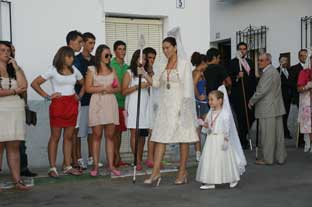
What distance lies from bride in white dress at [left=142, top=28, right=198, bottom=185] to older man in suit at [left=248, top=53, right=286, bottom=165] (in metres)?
1.99

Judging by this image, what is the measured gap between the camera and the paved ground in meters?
6.23

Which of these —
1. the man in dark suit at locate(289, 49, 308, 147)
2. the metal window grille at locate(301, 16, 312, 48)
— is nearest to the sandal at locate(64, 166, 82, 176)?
the man in dark suit at locate(289, 49, 308, 147)

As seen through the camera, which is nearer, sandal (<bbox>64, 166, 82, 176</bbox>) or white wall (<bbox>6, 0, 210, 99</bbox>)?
sandal (<bbox>64, 166, 82, 176</bbox>)

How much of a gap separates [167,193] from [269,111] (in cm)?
289

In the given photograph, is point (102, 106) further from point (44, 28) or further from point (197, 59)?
point (197, 59)

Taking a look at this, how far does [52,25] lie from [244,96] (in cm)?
411

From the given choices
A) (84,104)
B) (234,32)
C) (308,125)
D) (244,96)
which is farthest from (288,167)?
(234,32)

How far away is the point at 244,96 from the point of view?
10.6m

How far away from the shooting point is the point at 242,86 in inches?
417

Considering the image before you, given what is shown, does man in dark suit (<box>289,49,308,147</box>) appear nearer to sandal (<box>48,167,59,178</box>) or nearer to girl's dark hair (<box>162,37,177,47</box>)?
girl's dark hair (<box>162,37,177,47</box>)

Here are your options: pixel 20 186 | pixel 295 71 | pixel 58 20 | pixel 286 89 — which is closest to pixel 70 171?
pixel 20 186

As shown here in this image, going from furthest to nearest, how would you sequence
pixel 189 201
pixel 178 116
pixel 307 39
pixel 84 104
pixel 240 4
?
pixel 240 4
pixel 307 39
pixel 84 104
pixel 178 116
pixel 189 201

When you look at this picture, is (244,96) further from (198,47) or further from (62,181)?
(62,181)

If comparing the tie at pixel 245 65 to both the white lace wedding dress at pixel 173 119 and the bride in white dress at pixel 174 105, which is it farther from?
the white lace wedding dress at pixel 173 119
